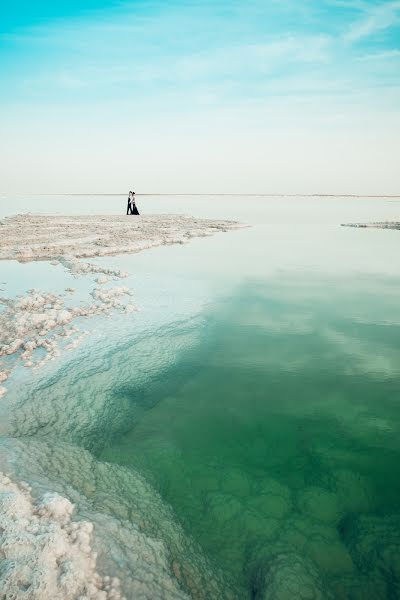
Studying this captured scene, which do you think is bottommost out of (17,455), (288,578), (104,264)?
(288,578)

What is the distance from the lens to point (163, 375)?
215 inches

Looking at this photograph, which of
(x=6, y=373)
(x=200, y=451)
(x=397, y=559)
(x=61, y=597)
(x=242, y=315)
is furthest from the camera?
(x=242, y=315)

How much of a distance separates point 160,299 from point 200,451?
566 cm

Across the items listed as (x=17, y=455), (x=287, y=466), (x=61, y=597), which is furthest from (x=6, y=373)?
(x=287, y=466)

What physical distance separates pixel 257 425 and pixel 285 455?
1.82 ft

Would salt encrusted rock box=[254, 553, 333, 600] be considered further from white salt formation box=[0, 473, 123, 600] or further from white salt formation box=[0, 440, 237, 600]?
white salt formation box=[0, 473, 123, 600]

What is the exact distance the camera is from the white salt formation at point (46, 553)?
A: 86.3 inches

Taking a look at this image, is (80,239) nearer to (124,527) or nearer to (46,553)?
(124,527)

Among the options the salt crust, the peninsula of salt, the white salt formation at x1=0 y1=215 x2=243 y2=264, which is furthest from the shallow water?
the white salt formation at x1=0 y1=215 x2=243 y2=264

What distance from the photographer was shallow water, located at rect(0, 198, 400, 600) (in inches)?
112

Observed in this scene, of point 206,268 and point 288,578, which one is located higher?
point 206,268

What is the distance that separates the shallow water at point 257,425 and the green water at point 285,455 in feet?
0.05

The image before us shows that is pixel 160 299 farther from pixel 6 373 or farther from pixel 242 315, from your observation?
pixel 6 373

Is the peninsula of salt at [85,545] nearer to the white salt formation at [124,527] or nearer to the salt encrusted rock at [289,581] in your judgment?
the white salt formation at [124,527]
